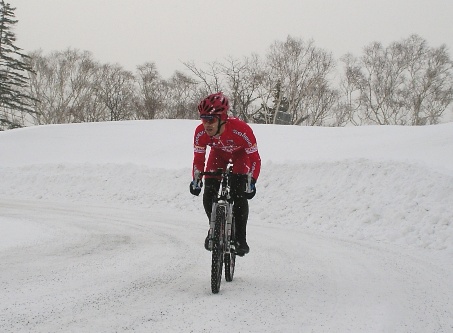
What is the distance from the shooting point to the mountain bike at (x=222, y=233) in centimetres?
441

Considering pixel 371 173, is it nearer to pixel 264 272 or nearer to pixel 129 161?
pixel 264 272

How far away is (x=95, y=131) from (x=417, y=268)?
23143mm

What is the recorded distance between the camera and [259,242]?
8133mm

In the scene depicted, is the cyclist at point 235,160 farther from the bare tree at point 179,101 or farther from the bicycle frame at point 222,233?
the bare tree at point 179,101

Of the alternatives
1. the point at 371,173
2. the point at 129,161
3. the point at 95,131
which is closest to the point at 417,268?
the point at 371,173

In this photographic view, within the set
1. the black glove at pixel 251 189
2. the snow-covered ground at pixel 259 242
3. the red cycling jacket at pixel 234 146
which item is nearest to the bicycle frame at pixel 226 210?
the black glove at pixel 251 189

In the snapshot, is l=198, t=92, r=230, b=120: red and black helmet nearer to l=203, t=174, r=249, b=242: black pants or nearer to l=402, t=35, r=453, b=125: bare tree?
l=203, t=174, r=249, b=242: black pants

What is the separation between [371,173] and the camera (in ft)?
40.5

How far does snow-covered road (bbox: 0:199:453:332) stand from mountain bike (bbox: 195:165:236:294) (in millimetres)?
199

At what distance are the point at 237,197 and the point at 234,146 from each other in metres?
0.59

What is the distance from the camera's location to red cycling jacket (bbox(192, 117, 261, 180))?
194 inches

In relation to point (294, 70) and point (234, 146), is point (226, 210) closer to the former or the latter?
point (234, 146)

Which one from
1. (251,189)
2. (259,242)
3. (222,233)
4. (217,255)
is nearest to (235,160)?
(251,189)

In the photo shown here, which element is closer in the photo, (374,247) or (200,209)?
→ (374,247)
